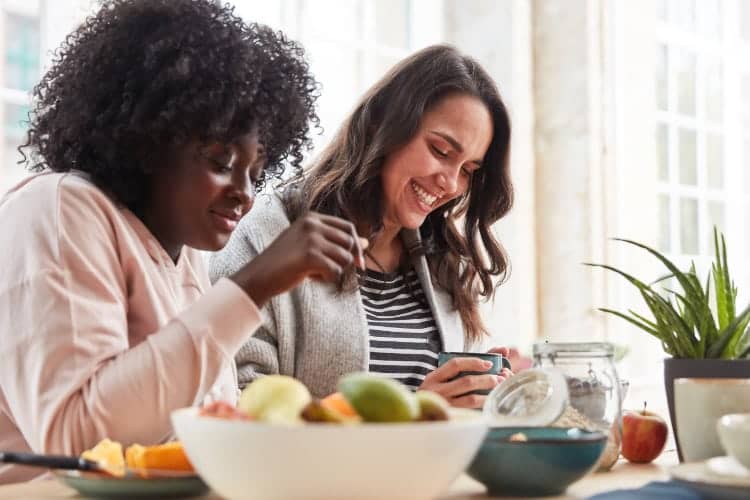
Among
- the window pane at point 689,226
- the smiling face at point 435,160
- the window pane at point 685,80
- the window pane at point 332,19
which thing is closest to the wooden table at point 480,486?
the smiling face at point 435,160

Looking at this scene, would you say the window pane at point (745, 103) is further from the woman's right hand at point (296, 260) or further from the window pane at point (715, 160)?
the woman's right hand at point (296, 260)

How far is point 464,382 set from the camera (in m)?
1.68

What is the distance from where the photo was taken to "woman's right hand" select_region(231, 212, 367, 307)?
1.10 meters

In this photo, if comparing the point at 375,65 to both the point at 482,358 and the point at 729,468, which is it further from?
the point at 729,468

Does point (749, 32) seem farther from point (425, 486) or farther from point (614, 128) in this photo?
A: point (425, 486)

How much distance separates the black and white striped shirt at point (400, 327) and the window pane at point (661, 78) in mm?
2690

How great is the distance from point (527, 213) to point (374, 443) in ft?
11.2

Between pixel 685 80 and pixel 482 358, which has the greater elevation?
pixel 685 80

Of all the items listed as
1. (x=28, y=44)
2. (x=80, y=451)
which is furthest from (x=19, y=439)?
(x=28, y=44)

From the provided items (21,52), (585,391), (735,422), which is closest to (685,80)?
(21,52)

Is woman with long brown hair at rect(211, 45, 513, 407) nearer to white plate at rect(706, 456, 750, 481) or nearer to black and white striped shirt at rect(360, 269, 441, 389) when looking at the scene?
black and white striped shirt at rect(360, 269, 441, 389)

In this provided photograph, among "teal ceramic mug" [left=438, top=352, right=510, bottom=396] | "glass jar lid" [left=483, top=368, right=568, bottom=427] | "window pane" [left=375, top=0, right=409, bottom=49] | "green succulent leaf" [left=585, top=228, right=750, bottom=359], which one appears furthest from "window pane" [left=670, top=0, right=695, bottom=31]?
"glass jar lid" [left=483, top=368, right=568, bottom=427]

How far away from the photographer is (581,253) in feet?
13.5

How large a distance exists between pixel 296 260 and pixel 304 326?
3.29ft
